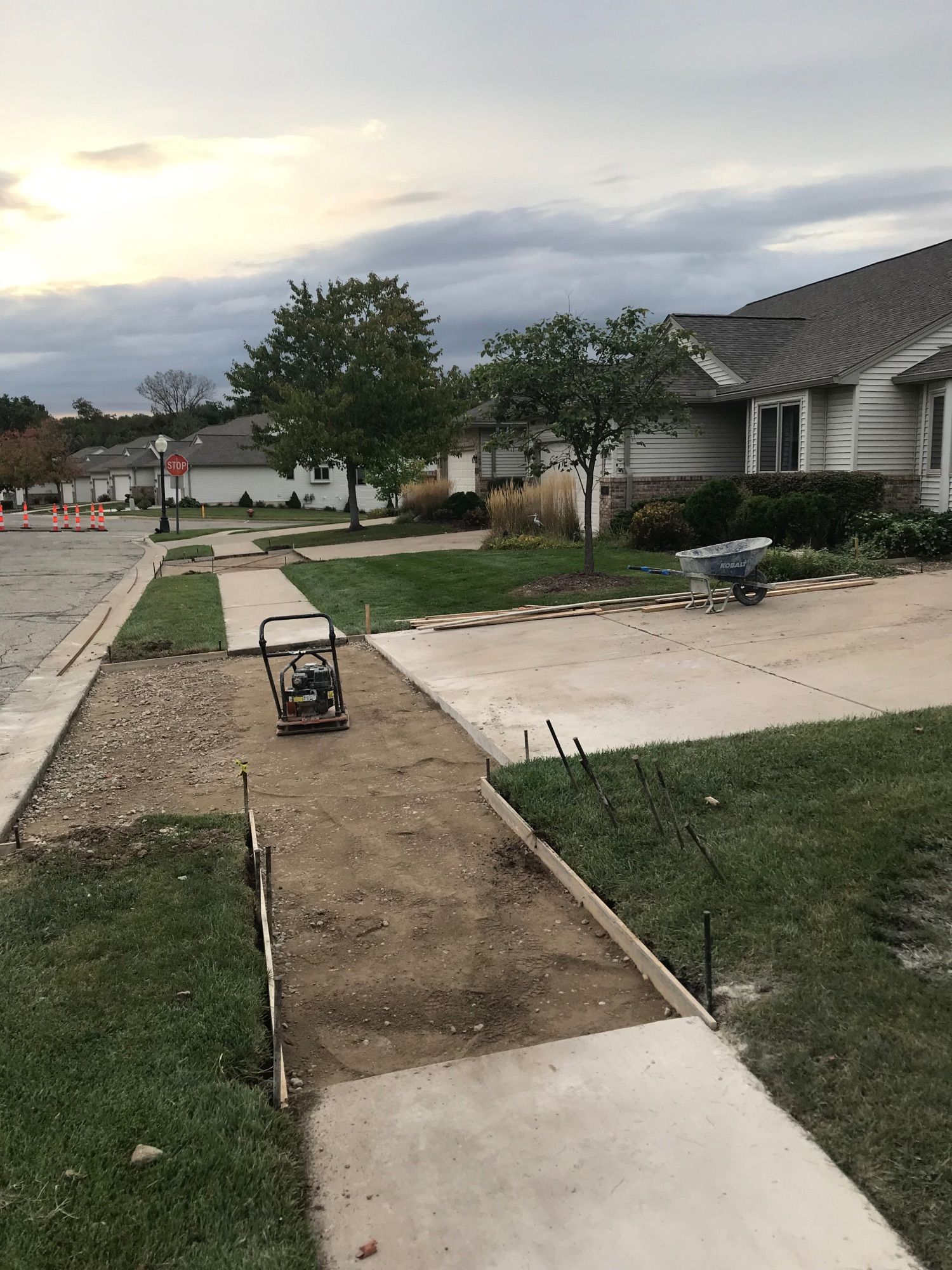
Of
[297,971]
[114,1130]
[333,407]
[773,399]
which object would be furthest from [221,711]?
[333,407]

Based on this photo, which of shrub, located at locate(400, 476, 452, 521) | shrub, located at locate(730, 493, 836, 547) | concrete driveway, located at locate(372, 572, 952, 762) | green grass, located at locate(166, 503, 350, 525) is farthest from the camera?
→ green grass, located at locate(166, 503, 350, 525)

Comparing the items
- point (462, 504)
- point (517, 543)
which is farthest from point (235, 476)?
point (517, 543)

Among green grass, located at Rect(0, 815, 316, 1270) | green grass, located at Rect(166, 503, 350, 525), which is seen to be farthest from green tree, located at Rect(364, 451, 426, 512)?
green grass, located at Rect(0, 815, 316, 1270)

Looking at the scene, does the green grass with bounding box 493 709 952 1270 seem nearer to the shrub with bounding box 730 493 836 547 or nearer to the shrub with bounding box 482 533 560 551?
the shrub with bounding box 730 493 836 547

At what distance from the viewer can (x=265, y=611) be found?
14.3m

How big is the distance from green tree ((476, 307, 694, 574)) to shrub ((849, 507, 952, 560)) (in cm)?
463

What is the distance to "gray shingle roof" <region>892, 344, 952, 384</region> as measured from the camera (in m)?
17.5

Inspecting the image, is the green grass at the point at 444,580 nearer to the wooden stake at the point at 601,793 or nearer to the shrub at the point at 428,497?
the wooden stake at the point at 601,793

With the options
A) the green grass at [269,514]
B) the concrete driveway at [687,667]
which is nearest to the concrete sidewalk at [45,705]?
the concrete driveway at [687,667]

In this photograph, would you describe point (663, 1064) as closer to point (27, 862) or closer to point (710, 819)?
point (710, 819)

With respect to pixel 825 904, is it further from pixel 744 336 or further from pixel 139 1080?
pixel 744 336

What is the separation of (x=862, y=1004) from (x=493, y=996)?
1.42 metres

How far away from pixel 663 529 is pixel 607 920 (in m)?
15.0

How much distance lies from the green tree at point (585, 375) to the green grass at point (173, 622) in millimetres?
5233
